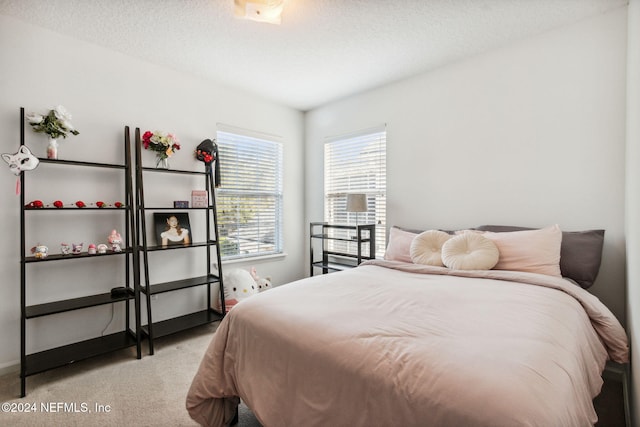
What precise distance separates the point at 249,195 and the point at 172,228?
106cm

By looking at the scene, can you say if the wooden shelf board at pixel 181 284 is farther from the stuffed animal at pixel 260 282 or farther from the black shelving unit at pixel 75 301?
the stuffed animal at pixel 260 282

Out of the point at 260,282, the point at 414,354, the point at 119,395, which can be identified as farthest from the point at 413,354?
the point at 260,282

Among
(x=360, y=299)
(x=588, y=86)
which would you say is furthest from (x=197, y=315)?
(x=588, y=86)

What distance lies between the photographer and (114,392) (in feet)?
6.50

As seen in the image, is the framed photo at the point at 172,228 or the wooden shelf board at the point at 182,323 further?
the framed photo at the point at 172,228

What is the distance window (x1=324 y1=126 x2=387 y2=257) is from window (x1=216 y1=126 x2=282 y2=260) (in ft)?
2.28

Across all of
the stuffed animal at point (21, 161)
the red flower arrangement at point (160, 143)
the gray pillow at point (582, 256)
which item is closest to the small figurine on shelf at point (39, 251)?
the stuffed animal at point (21, 161)

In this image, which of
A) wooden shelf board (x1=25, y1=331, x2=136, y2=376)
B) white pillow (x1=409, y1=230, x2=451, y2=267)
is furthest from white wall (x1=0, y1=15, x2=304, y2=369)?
white pillow (x1=409, y1=230, x2=451, y2=267)

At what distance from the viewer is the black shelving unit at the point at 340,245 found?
11.1 feet

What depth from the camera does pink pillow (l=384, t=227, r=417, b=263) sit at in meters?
2.66

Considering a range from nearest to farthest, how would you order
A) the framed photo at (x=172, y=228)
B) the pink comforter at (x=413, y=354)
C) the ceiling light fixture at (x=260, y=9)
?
the pink comforter at (x=413, y=354), the ceiling light fixture at (x=260, y=9), the framed photo at (x=172, y=228)

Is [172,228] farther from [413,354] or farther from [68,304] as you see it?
[413,354]

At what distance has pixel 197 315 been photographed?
309cm

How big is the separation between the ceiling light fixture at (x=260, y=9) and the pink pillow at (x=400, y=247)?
200cm
